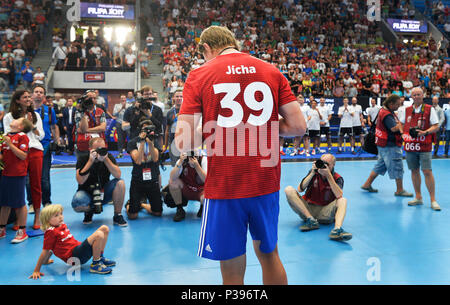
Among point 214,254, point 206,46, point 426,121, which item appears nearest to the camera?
point 214,254

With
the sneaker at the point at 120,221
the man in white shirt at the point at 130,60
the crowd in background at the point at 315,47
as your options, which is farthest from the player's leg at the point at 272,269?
the man in white shirt at the point at 130,60

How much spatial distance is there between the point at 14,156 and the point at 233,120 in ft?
11.8

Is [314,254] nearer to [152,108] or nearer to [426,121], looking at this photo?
[426,121]

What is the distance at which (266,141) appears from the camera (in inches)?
85.0

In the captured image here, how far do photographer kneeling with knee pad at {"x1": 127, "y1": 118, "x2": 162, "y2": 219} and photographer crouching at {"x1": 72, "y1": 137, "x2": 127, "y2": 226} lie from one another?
324mm

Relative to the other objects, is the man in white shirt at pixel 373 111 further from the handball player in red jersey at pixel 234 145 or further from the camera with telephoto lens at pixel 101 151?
the handball player in red jersey at pixel 234 145

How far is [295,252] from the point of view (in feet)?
13.9

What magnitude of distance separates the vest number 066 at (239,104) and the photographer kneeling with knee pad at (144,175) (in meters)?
3.52

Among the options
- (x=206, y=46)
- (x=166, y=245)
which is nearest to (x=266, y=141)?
(x=206, y=46)

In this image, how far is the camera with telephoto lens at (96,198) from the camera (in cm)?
506

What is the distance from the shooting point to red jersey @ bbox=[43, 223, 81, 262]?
11.8 feet

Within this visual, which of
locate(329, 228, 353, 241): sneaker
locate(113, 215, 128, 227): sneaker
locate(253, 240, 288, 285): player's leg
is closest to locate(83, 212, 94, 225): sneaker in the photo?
locate(113, 215, 128, 227): sneaker

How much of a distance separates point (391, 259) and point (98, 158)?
373 cm

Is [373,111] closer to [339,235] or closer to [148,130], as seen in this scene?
[339,235]
